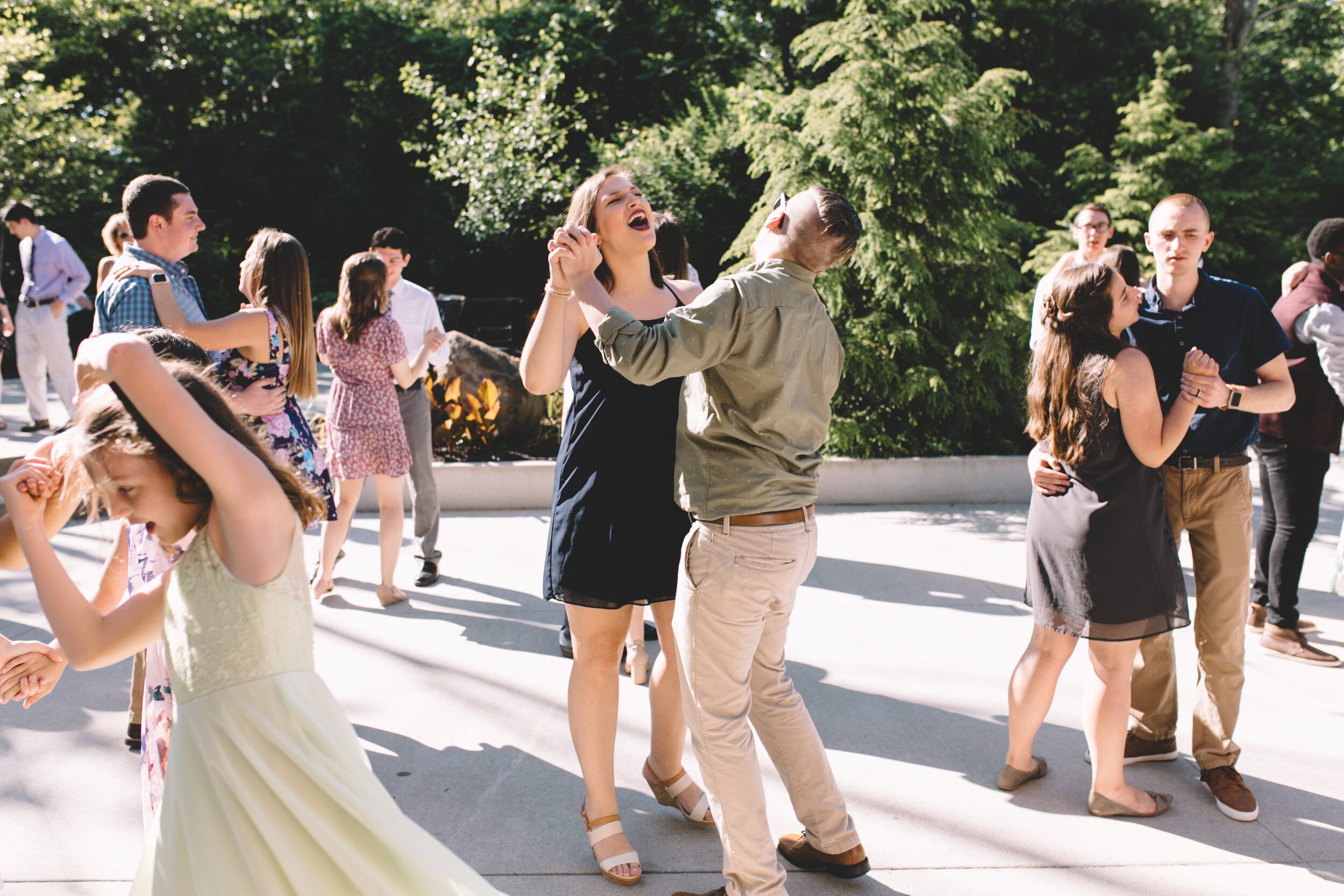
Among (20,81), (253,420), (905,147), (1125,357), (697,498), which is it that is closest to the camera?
(697,498)

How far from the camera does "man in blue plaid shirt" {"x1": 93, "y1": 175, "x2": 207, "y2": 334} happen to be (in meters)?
3.34

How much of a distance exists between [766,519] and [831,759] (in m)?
1.43

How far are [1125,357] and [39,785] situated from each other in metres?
3.88

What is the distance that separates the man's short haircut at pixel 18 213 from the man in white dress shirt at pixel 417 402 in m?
4.65

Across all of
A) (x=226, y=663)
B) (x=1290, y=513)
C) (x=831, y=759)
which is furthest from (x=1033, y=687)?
(x=226, y=663)

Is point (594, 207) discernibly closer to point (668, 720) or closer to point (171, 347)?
point (171, 347)

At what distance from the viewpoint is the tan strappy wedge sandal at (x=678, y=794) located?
9.99ft

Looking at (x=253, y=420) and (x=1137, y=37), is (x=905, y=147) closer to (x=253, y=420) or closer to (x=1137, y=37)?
(x=253, y=420)

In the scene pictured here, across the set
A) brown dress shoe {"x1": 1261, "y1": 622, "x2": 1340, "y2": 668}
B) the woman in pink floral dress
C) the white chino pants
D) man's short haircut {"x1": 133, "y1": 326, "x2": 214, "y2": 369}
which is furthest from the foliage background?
man's short haircut {"x1": 133, "y1": 326, "x2": 214, "y2": 369}

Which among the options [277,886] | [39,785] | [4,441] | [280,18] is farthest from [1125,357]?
[280,18]

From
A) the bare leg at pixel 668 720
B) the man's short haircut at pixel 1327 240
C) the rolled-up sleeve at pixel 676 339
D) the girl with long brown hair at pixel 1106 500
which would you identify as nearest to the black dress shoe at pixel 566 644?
the bare leg at pixel 668 720

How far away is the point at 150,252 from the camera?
138 inches

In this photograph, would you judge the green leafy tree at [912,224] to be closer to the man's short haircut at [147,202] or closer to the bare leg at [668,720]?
the bare leg at [668,720]

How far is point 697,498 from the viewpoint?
252cm
